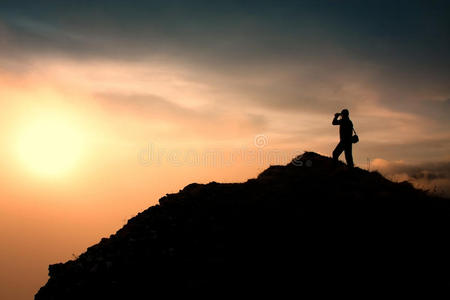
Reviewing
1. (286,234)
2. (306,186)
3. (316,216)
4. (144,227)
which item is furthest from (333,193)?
(144,227)

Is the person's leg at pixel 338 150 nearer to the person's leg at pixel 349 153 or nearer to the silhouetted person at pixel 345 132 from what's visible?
the silhouetted person at pixel 345 132

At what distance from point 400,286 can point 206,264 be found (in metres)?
6.14

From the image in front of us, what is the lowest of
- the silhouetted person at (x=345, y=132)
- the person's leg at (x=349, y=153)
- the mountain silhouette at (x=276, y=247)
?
the mountain silhouette at (x=276, y=247)

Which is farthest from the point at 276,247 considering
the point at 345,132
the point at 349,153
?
the point at 345,132

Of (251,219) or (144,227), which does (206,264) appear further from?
(144,227)

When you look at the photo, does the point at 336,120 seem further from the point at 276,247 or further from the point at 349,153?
the point at 276,247

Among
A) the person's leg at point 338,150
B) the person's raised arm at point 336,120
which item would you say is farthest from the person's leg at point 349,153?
the person's raised arm at point 336,120

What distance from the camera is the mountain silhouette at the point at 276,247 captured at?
10172mm

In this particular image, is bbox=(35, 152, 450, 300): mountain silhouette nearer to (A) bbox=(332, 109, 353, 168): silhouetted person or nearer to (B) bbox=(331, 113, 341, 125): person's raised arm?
(A) bbox=(332, 109, 353, 168): silhouetted person

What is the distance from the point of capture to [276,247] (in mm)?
11734

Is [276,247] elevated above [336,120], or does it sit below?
below

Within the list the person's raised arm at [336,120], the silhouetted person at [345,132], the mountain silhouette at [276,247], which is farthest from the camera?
the person's raised arm at [336,120]

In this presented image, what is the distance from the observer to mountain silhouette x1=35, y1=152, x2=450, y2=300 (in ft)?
33.4

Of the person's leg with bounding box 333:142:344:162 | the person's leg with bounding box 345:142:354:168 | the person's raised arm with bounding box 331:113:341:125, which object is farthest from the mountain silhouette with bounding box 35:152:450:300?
the person's raised arm with bounding box 331:113:341:125
